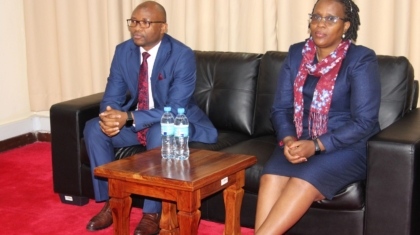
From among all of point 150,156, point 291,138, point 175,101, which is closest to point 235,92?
point 175,101

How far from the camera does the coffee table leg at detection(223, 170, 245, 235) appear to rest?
3.09m

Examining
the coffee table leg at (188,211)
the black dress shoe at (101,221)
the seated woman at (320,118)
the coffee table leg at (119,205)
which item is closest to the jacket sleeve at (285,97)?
the seated woman at (320,118)

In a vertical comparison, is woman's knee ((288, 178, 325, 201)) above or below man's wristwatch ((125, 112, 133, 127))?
below

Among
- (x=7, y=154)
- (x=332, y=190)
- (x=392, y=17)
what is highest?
(x=392, y=17)

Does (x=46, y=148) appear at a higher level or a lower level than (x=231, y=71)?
lower

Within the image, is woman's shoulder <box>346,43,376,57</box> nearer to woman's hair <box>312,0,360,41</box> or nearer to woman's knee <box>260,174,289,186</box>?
woman's hair <box>312,0,360,41</box>

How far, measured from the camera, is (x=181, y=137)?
3111 mm

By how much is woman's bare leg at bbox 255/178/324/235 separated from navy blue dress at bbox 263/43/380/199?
0.04 meters

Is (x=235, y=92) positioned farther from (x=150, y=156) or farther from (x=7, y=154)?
(x=7, y=154)

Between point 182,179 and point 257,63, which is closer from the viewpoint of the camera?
point 182,179

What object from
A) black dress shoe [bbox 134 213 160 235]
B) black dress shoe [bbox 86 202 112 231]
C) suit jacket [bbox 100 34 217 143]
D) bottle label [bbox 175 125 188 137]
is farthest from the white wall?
bottle label [bbox 175 125 188 137]

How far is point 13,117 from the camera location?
544 cm

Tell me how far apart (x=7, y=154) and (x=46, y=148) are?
1.08ft

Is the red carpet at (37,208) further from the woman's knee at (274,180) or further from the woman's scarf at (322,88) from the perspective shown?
the woman's scarf at (322,88)
